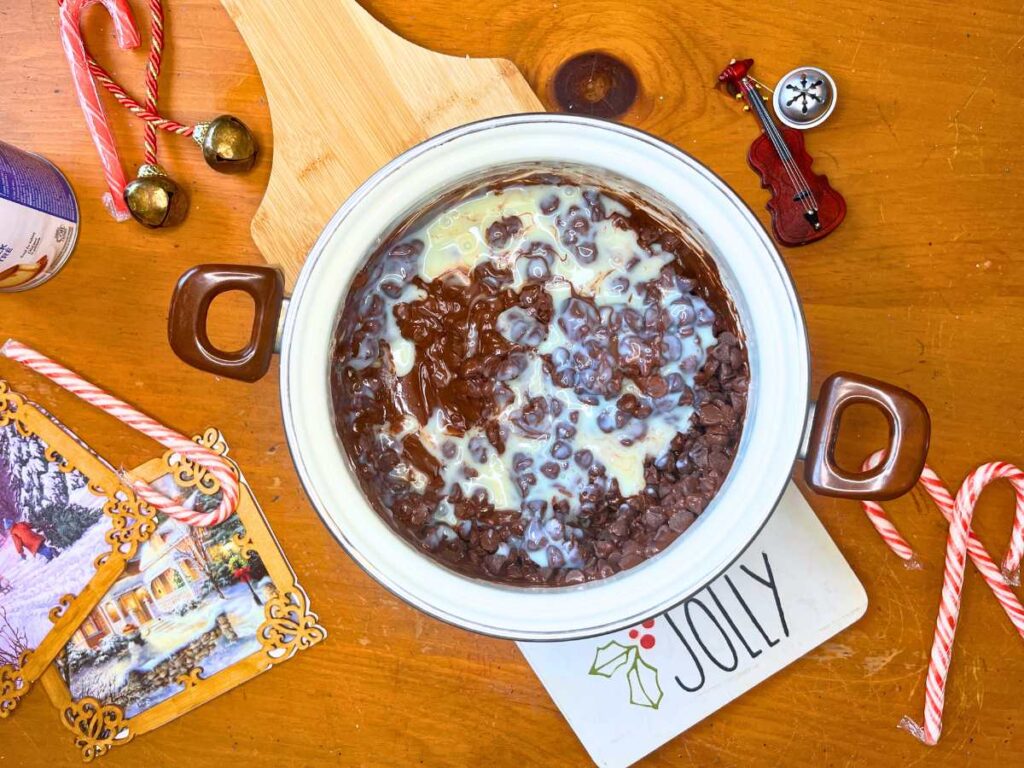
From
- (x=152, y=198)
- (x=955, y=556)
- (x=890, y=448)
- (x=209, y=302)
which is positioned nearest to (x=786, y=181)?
(x=890, y=448)

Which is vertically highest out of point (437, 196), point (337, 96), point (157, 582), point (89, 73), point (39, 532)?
point (89, 73)

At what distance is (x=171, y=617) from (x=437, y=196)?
688mm

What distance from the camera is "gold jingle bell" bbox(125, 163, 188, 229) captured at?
39.0 inches

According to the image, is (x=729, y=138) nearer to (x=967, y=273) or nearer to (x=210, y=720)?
(x=967, y=273)

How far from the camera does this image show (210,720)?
43.2 inches

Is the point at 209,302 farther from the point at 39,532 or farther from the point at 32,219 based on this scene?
the point at 39,532

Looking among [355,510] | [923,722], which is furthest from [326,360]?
[923,722]

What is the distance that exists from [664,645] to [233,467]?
62 cm

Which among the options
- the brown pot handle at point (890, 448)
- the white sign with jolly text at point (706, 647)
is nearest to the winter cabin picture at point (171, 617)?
the white sign with jolly text at point (706, 647)

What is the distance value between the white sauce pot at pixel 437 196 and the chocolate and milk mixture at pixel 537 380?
5 centimetres

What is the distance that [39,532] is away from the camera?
3.56ft

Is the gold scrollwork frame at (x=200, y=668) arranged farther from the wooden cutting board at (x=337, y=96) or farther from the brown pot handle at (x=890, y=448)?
the brown pot handle at (x=890, y=448)

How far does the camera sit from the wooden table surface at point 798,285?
99 centimetres

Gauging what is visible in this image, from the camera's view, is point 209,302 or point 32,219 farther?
point 32,219
